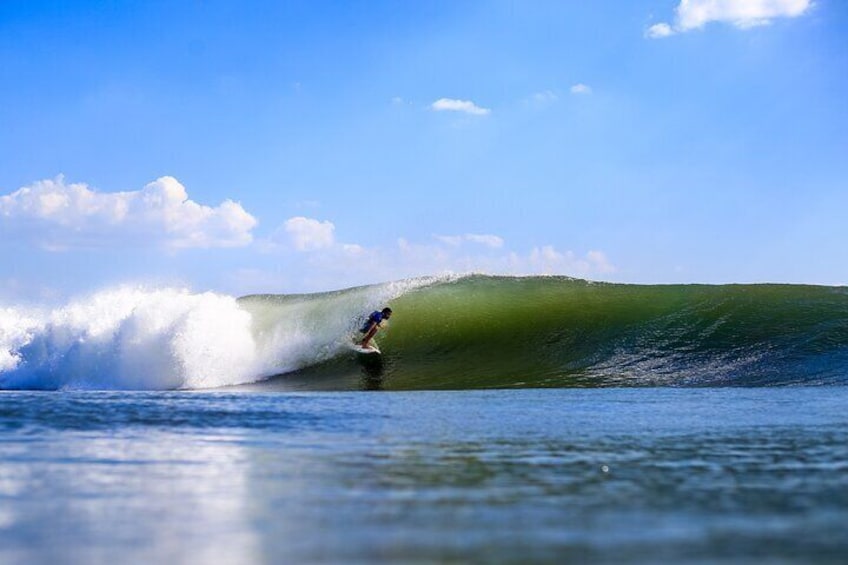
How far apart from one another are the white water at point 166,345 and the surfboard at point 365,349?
27 centimetres

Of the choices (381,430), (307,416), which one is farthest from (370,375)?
(381,430)

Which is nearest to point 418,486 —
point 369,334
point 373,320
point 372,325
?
point 373,320

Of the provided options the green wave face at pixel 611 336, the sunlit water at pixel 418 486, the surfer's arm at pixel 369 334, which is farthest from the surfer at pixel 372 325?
the sunlit water at pixel 418 486

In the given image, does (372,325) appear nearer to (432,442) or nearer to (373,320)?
(373,320)

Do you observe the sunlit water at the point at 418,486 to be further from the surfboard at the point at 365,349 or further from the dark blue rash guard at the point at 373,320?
the surfboard at the point at 365,349

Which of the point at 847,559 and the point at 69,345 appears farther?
the point at 69,345

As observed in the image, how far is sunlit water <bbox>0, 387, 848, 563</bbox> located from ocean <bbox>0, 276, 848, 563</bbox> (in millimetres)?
24

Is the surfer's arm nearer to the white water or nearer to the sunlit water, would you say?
the white water

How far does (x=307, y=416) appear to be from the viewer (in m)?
10.1

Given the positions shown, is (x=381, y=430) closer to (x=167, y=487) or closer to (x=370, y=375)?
(x=167, y=487)

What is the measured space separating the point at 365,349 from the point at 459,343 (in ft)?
7.65

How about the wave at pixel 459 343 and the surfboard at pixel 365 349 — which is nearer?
the wave at pixel 459 343

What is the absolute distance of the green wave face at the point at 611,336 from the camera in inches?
694

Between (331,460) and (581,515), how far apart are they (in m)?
2.50
